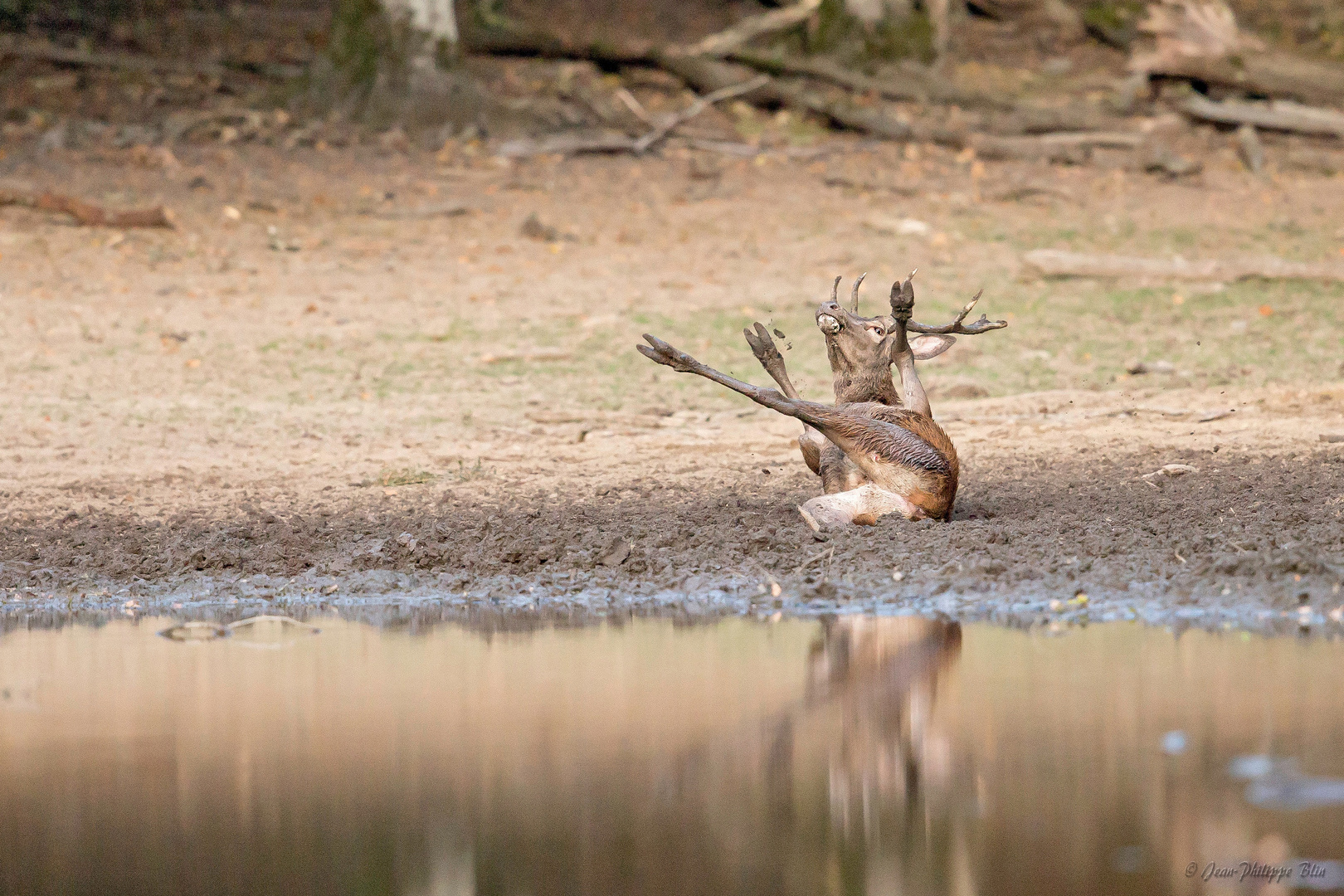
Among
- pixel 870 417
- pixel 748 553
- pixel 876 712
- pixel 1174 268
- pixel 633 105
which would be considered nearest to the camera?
pixel 876 712

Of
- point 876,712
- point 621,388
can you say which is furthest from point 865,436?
point 621,388

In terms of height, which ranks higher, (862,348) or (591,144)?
(591,144)

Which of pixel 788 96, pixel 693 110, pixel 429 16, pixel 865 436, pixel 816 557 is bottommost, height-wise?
pixel 816 557

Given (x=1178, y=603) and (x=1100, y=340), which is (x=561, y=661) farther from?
(x=1100, y=340)

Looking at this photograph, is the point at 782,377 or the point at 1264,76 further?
the point at 1264,76

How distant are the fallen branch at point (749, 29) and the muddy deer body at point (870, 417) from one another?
12.5m

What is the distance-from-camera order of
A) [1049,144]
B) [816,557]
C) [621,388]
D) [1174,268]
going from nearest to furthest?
1. [816,557]
2. [621,388]
3. [1174,268]
4. [1049,144]

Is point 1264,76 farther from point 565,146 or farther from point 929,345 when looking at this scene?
point 929,345

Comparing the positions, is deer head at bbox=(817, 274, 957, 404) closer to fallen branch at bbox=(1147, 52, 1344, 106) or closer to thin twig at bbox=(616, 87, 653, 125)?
thin twig at bbox=(616, 87, 653, 125)

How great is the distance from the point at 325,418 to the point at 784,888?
7806 mm

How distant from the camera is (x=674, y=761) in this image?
177 inches

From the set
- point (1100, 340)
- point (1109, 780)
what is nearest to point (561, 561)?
point (1109, 780)

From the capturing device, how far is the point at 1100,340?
1250cm

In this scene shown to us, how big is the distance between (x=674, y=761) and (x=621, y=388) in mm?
7171
